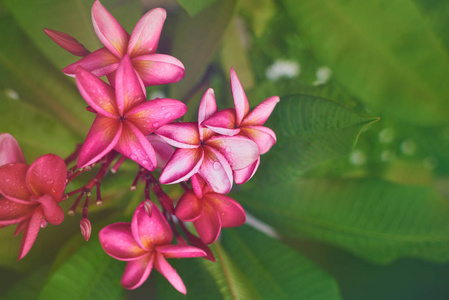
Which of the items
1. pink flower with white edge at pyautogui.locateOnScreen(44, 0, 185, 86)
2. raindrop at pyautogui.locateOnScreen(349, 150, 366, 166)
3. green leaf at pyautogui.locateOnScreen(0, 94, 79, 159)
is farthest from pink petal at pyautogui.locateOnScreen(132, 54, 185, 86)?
raindrop at pyautogui.locateOnScreen(349, 150, 366, 166)

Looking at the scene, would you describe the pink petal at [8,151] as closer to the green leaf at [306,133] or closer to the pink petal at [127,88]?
the pink petal at [127,88]

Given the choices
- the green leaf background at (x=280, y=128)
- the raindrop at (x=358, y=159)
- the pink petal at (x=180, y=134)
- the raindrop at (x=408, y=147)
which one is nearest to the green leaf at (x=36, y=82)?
the green leaf background at (x=280, y=128)

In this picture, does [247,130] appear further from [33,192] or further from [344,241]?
[344,241]

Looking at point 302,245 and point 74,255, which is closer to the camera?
point 74,255

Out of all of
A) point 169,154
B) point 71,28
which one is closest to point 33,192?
point 169,154

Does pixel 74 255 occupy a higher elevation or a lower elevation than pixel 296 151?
lower
